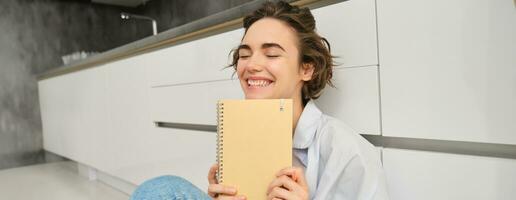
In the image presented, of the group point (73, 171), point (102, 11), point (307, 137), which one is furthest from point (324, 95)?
point (102, 11)

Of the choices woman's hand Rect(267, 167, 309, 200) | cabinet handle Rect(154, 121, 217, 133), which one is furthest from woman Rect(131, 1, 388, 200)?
cabinet handle Rect(154, 121, 217, 133)

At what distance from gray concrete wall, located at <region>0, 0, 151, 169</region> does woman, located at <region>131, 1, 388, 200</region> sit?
7.68 ft

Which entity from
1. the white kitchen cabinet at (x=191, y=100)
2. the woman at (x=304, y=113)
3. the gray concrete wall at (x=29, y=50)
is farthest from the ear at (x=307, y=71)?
the gray concrete wall at (x=29, y=50)

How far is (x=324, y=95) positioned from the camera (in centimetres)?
73

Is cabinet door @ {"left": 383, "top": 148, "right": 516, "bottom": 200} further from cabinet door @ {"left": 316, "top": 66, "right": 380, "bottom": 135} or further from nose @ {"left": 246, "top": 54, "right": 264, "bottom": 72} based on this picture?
nose @ {"left": 246, "top": 54, "right": 264, "bottom": 72}

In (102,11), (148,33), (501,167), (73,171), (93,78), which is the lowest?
(73,171)

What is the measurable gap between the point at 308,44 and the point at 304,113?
0.13 metres

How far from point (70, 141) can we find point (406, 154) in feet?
6.76

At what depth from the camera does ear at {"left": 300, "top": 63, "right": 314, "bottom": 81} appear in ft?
2.15

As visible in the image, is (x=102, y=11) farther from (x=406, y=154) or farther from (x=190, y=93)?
(x=406, y=154)

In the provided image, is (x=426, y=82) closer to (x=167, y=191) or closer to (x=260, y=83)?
(x=260, y=83)

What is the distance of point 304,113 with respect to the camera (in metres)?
0.62

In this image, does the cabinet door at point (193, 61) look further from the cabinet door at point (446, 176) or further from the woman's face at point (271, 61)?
the cabinet door at point (446, 176)

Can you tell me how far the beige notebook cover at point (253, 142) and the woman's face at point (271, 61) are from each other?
0.20 ft
